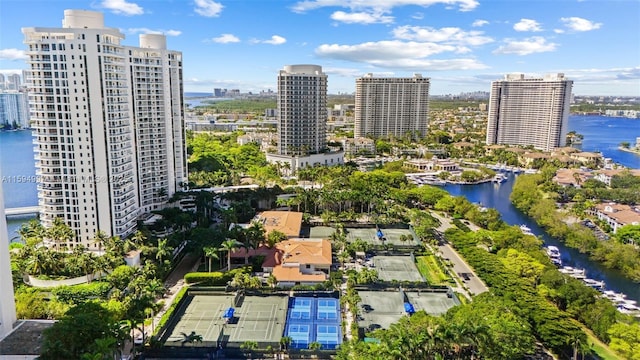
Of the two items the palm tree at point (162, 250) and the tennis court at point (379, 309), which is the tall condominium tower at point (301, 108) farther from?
the tennis court at point (379, 309)

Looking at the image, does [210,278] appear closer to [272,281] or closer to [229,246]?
[229,246]

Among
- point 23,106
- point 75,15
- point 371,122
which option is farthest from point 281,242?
point 23,106

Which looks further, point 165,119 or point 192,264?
point 165,119

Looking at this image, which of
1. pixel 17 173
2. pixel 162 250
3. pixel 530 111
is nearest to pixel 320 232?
pixel 162 250

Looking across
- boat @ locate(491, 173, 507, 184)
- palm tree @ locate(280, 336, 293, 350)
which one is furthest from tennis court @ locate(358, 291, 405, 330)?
boat @ locate(491, 173, 507, 184)

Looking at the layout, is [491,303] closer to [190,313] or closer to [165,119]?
[190,313]

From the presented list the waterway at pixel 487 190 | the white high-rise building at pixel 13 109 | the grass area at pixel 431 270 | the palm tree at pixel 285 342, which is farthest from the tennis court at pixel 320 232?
the white high-rise building at pixel 13 109

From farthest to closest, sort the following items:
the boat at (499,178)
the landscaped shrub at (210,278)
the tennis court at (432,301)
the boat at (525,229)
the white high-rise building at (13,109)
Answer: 1. the white high-rise building at (13,109)
2. the boat at (499,178)
3. the boat at (525,229)
4. the landscaped shrub at (210,278)
5. the tennis court at (432,301)
